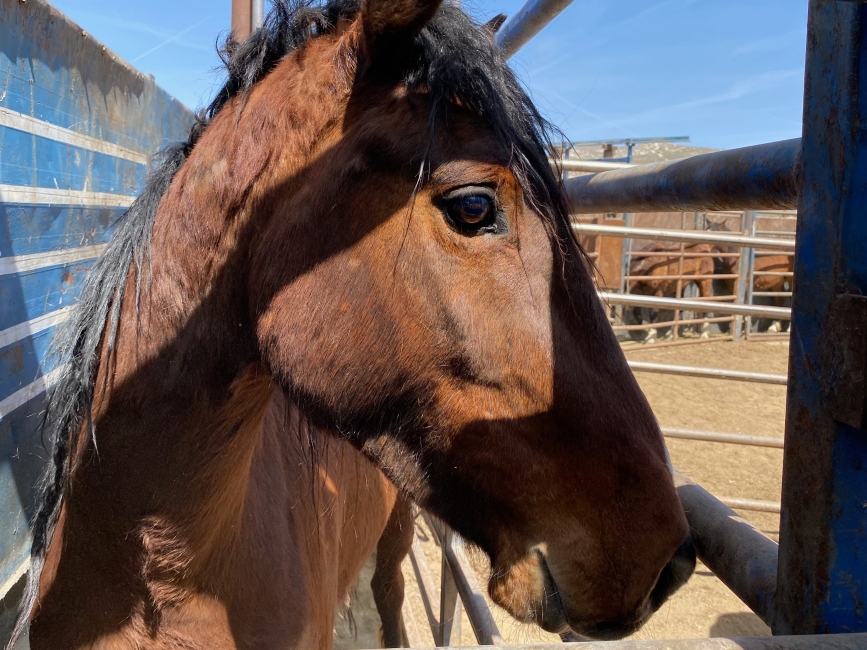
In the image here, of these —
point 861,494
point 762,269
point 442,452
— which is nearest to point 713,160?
point 861,494

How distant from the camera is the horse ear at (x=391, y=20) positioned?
3.31 ft

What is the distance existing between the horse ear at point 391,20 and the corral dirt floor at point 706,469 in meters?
1.08

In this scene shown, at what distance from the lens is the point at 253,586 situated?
1.40m

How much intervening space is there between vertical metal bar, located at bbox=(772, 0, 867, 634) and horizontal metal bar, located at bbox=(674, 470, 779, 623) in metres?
0.07

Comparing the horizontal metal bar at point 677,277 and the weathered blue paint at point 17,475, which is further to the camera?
the horizontal metal bar at point 677,277

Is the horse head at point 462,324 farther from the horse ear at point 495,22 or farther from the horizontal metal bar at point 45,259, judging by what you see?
the horizontal metal bar at point 45,259

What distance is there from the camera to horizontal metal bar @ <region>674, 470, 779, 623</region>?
0.82 meters

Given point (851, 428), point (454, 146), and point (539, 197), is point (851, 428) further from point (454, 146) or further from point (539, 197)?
point (454, 146)

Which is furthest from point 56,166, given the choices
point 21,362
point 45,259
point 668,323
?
point 668,323

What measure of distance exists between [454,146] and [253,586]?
1.17 m

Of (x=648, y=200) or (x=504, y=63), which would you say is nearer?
(x=504, y=63)

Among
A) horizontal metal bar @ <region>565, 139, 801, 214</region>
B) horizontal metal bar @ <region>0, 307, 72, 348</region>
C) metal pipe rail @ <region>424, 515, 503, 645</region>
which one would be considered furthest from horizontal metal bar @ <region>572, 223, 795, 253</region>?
horizontal metal bar @ <region>0, 307, 72, 348</region>

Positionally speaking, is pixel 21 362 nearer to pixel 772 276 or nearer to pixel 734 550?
pixel 734 550

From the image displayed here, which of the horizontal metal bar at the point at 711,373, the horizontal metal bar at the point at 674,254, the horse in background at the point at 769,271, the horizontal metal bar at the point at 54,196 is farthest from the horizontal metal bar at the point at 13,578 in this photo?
the horse in background at the point at 769,271
